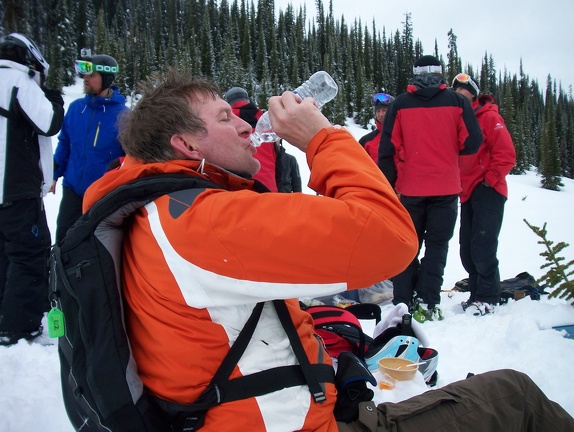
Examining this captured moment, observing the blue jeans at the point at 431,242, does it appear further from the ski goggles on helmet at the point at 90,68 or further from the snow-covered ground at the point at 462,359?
the ski goggles on helmet at the point at 90,68

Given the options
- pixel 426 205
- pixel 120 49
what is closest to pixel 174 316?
pixel 426 205

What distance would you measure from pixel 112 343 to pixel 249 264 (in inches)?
16.9

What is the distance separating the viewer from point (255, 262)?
1.05m

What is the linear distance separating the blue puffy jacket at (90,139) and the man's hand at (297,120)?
2926 millimetres

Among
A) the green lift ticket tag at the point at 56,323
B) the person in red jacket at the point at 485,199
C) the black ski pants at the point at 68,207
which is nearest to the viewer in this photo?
the green lift ticket tag at the point at 56,323

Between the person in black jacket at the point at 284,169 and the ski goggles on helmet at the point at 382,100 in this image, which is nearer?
the person in black jacket at the point at 284,169

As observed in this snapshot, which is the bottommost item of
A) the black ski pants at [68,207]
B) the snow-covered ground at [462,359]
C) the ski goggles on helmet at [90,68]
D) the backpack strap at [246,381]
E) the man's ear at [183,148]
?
the snow-covered ground at [462,359]

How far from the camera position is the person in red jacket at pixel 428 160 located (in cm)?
406

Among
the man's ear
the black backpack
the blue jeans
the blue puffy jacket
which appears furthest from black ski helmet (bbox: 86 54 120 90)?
the black backpack

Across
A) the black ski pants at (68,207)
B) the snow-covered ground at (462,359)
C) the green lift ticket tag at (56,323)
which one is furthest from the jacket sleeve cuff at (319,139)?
the black ski pants at (68,207)

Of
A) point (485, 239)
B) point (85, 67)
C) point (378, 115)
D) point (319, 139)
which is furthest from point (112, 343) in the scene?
point (378, 115)

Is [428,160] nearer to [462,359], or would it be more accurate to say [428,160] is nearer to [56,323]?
[462,359]

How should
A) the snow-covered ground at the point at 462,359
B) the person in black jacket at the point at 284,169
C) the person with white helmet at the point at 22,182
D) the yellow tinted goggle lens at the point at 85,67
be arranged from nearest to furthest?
the snow-covered ground at the point at 462,359 → the person with white helmet at the point at 22,182 → the yellow tinted goggle lens at the point at 85,67 → the person in black jacket at the point at 284,169

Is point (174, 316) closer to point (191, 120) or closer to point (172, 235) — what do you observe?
point (172, 235)
